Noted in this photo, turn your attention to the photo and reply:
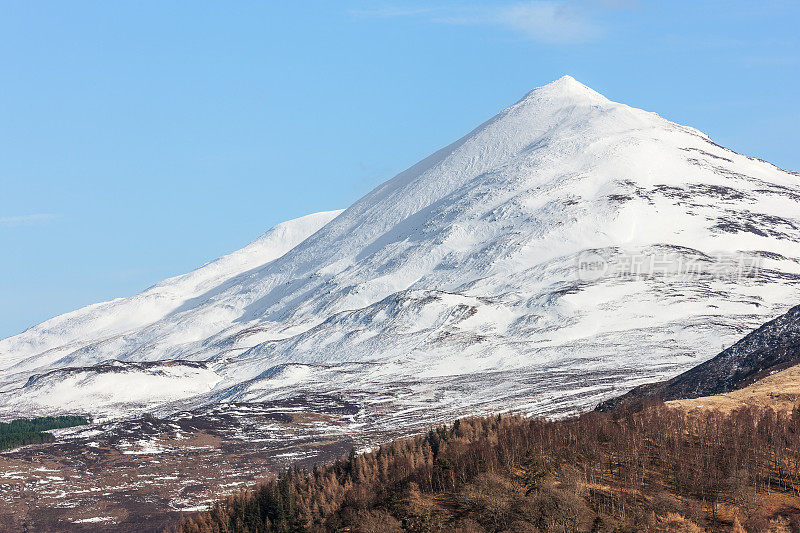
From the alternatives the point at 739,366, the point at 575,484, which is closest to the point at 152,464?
the point at 739,366

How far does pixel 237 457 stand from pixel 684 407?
8831 centimetres

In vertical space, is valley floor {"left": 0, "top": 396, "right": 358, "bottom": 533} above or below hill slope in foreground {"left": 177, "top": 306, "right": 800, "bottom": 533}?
below

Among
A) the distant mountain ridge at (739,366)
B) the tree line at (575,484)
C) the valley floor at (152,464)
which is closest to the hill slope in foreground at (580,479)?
the tree line at (575,484)

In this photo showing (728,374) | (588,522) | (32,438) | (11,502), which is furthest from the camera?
(32,438)

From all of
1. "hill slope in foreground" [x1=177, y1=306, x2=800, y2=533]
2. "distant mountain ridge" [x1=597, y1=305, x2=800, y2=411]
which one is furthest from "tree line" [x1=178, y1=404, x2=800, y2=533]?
"distant mountain ridge" [x1=597, y1=305, x2=800, y2=411]

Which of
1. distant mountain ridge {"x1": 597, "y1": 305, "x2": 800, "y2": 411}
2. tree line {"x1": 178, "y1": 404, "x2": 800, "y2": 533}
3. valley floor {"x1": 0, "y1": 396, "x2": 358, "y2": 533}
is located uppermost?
distant mountain ridge {"x1": 597, "y1": 305, "x2": 800, "y2": 411}

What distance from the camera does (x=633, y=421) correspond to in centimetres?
9119

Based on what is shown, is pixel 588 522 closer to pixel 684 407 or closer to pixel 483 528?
pixel 483 528

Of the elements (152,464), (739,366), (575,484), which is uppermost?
(739,366)

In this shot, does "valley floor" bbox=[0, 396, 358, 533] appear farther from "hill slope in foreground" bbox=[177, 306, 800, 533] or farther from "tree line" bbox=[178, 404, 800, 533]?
"tree line" bbox=[178, 404, 800, 533]

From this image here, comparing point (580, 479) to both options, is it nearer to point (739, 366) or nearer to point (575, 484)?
point (575, 484)

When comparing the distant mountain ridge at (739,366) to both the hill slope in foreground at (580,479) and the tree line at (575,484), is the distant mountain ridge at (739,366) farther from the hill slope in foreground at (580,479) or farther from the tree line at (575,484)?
the tree line at (575,484)

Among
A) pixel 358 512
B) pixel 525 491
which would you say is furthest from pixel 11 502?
pixel 525 491

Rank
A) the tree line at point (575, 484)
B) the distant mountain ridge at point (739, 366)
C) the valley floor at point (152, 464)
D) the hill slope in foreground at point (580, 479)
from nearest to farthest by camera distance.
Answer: the tree line at point (575, 484) < the hill slope in foreground at point (580, 479) < the distant mountain ridge at point (739, 366) < the valley floor at point (152, 464)
